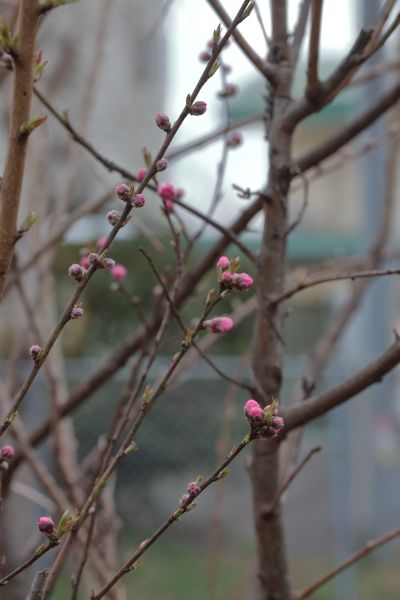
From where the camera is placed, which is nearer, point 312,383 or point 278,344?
point 278,344

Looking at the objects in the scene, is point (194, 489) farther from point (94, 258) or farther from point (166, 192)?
point (166, 192)

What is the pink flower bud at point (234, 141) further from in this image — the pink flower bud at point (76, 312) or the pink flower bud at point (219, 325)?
the pink flower bud at point (76, 312)

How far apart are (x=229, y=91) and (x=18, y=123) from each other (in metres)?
0.71

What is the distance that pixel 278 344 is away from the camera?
1.24 metres

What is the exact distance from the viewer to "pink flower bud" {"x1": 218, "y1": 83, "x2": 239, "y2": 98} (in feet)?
4.60

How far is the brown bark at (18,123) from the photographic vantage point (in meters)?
0.76

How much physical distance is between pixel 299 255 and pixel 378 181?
465cm

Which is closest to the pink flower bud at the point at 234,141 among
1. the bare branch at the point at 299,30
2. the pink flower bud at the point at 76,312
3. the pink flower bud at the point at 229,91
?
the pink flower bud at the point at 229,91

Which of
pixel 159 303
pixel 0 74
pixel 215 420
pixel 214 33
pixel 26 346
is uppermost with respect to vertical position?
pixel 215 420

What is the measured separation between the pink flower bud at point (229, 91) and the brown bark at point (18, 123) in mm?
656

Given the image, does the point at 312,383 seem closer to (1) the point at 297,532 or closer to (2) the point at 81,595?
(2) the point at 81,595

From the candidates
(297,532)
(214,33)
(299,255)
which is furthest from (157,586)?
(299,255)

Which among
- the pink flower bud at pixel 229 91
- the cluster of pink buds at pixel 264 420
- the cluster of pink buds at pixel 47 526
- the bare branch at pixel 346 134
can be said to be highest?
the pink flower bud at pixel 229 91

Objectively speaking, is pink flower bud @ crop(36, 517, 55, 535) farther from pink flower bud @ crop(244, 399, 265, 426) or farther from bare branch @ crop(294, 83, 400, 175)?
bare branch @ crop(294, 83, 400, 175)
